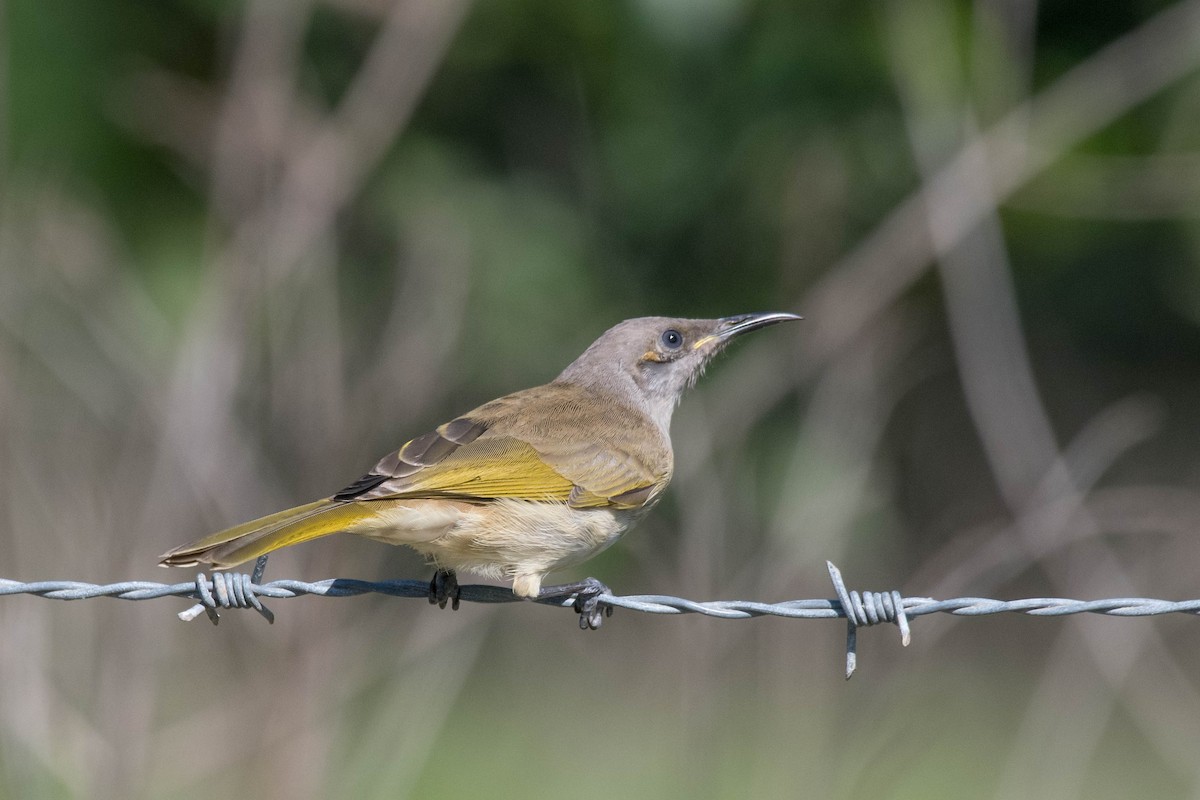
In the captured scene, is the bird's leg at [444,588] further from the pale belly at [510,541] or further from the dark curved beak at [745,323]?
the dark curved beak at [745,323]

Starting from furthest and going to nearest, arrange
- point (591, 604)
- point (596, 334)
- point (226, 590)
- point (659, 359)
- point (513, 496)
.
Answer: point (596, 334) < point (659, 359) < point (513, 496) < point (591, 604) < point (226, 590)

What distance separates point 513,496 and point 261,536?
1.17 meters

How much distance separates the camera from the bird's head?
21.3ft

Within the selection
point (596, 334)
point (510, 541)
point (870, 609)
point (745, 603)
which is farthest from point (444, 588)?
point (596, 334)

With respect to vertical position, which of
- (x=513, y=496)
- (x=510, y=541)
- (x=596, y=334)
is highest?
(x=596, y=334)

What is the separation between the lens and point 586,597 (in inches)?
195

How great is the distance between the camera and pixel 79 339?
8.98 metres

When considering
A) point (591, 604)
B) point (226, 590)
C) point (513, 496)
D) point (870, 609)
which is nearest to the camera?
point (870, 609)

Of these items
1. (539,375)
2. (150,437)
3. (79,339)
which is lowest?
(150,437)

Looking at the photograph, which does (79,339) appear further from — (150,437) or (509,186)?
(509,186)

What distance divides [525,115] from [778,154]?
6.80ft

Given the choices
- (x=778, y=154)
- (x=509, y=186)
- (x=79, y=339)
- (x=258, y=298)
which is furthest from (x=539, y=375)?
(x=258, y=298)

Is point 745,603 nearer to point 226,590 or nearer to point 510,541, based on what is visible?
point 510,541

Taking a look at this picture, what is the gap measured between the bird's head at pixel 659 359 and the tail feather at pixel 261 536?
2.14 meters
